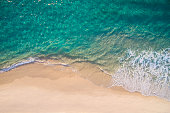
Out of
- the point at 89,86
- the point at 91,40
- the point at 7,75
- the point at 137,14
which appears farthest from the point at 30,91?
the point at 137,14

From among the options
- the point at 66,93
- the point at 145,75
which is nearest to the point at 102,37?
the point at 145,75

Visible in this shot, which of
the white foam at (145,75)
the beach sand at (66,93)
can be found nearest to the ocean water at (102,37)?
the white foam at (145,75)

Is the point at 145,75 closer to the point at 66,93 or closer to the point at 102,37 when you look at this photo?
the point at 102,37

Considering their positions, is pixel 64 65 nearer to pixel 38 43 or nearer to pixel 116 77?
pixel 38 43

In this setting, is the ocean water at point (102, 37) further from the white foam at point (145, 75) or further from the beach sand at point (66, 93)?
the beach sand at point (66, 93)

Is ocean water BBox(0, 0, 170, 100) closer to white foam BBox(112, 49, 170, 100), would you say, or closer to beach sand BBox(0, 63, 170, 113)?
white foam BBox(112, 49, 170, 100)
